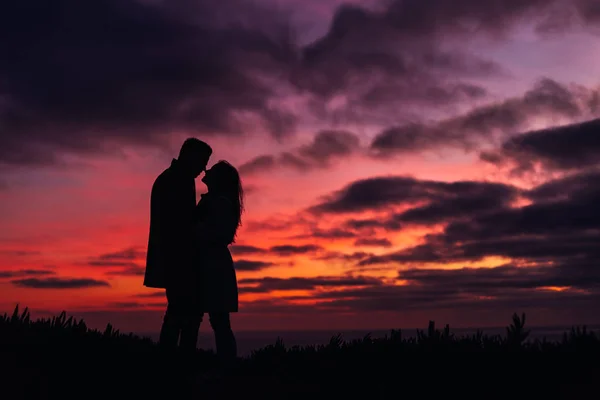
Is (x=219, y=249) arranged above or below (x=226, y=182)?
below

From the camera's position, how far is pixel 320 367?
8.48 meters

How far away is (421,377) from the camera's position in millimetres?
7336

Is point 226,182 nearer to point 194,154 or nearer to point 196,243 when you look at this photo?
point 194,154

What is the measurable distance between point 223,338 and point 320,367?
151cm

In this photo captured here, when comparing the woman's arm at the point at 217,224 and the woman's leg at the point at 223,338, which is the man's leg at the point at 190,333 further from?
the woman's arm at the point at 217,224

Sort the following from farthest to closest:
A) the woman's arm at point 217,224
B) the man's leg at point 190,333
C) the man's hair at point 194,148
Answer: the man's leg at point 190,333 → the man's hair at point 194,148 → the woman's arm at point 217,224

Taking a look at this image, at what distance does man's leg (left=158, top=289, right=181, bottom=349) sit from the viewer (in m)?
9.34

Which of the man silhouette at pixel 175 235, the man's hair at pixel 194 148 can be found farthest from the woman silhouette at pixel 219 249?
the man's hair at pixel 194 148

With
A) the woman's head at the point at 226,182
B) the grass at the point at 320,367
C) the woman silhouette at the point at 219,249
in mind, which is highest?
the woman's head at the point at 226,182

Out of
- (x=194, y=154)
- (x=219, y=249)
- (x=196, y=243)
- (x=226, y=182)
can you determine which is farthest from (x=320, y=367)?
(x=194, y=154)

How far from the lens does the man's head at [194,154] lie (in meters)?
9.41

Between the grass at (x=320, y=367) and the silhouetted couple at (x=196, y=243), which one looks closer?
the grass at (x=320, y=367)

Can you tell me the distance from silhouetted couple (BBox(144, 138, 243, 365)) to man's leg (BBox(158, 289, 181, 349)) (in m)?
0.01

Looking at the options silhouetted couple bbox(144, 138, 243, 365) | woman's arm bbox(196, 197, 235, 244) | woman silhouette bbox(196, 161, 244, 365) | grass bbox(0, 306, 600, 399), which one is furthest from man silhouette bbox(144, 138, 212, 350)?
grass bbox(0, 306, 600, 399)
